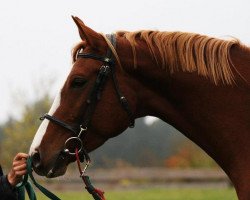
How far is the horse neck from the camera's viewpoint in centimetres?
387

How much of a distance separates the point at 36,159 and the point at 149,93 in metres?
0.91

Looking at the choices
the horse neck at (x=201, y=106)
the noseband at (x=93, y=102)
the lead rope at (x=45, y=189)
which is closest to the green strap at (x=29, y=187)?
the lead rope at (x=45, y=189)

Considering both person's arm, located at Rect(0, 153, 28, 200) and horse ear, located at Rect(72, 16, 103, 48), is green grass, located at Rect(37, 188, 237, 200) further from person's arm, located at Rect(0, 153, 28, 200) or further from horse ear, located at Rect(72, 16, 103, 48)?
horse ear, located at Rect(72, 16, 103, 48)

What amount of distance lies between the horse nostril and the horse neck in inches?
29.9

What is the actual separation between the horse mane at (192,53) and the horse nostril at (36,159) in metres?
0.84

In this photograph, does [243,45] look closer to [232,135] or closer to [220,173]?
[232,135]

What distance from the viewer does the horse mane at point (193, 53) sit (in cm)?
396

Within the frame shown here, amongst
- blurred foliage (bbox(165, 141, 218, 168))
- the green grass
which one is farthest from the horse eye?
blurred foliage (bbox(165, 141, 218, 168))

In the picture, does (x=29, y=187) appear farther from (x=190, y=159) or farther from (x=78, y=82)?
(x=190, y=159)

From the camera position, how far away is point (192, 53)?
160 inches

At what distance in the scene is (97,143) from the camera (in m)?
4.25

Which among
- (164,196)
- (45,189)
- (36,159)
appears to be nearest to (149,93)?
(36,159)

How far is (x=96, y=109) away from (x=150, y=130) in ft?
170

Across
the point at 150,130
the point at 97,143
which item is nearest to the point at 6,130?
the point at 150,130
